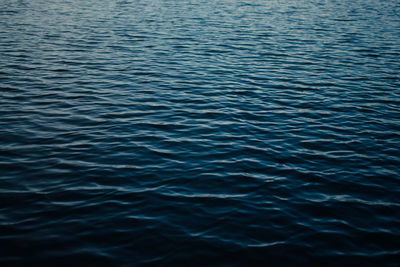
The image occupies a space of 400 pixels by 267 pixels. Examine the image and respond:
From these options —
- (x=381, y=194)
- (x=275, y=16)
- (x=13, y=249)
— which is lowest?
(x=381, y=194)

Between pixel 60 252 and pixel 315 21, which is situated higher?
pixel 315 21

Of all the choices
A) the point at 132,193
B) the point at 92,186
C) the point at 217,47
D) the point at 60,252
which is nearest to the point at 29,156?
the point at 92,186

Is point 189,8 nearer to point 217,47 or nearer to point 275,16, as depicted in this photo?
point 275,16

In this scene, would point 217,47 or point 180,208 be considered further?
point 217,47

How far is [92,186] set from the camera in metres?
9.16

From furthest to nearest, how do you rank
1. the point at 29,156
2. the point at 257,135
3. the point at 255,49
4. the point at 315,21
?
the point at 315,21 < the point at 255,49 < the point at 257,135 < the point at 29,156

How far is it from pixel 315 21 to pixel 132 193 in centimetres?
3650

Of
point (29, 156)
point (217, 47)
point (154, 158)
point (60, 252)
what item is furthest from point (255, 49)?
point (60, 252)

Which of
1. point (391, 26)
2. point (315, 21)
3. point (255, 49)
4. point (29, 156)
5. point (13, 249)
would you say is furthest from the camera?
point (315, 21)

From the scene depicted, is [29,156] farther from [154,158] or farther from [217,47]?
[217,47]

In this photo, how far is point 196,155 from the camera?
36.4 feet

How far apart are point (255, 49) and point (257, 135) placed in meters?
15.1

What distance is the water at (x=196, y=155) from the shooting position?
293 inches

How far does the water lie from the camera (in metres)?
7.45
